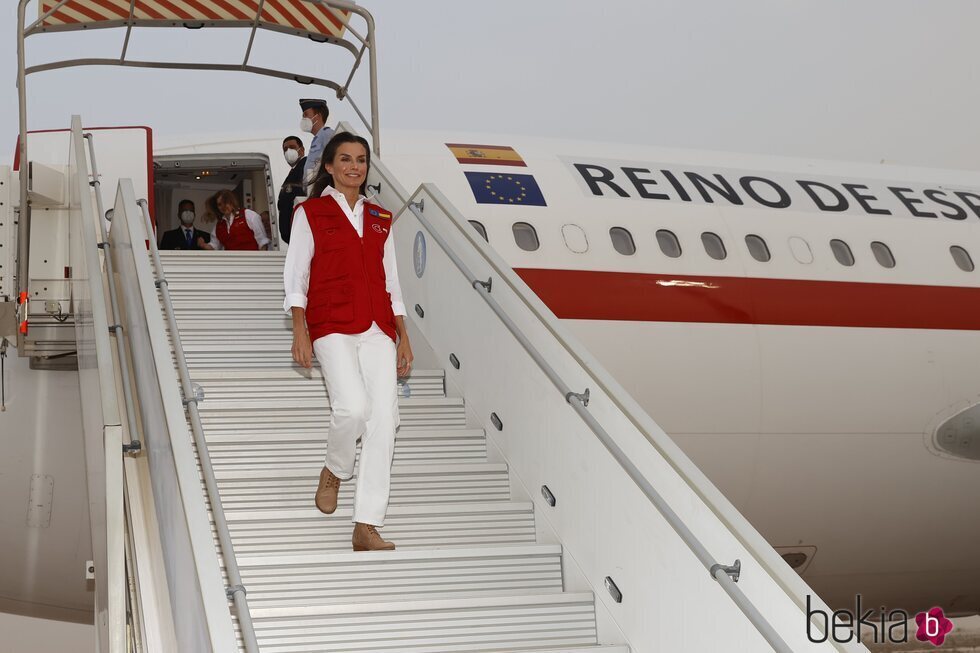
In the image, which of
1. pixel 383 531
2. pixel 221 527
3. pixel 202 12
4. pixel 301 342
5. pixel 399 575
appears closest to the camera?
pixel 221 527

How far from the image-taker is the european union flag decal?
7.66 metres

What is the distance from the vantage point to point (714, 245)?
7.86 metres

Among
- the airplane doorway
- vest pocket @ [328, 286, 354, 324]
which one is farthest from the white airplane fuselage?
vest pocket @ [328, 286, 354, 324]

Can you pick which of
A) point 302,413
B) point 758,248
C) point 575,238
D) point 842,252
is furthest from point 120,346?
point 842,252

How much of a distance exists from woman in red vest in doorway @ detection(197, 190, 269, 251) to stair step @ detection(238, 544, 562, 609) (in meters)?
4.38

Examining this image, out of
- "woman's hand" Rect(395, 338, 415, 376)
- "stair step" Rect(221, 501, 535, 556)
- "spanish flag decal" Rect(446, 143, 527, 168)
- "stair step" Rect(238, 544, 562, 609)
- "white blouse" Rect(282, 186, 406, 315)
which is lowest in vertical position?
"stair step" Rect(238, 544, 562, 609)

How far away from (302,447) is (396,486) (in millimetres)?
427

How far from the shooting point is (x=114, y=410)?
3654 millimetres

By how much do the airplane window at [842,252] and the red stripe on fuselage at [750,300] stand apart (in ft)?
0.61

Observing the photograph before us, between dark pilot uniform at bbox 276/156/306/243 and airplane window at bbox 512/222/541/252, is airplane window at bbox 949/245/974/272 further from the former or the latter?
dark pilot uniform at bbox 276/156/306/243

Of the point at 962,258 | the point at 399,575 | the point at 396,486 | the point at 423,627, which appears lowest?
the point at 423,627

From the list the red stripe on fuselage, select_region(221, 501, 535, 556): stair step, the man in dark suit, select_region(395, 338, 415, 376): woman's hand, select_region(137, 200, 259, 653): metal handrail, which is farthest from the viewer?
the man in dark suit

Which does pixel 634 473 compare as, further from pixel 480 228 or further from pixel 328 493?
pixel 480 228

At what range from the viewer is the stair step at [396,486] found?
14.1ft
